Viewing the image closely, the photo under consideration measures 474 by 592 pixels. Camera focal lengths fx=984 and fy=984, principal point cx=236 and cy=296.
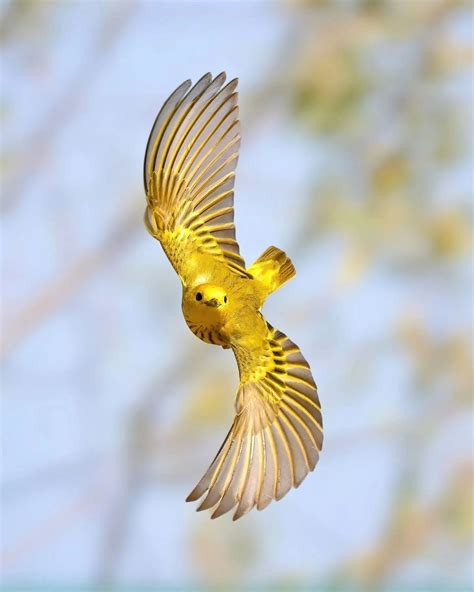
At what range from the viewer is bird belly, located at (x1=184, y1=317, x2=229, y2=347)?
565 mm

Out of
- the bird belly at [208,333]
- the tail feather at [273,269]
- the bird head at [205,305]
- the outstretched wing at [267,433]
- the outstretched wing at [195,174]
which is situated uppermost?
the outstretched wing at [195,174]

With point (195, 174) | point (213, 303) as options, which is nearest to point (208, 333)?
point (213, 303)

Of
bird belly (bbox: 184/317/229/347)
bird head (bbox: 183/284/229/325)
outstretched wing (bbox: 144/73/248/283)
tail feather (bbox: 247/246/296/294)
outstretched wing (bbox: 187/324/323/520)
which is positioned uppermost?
outstretched wing (bbox: 144/73/248/283)

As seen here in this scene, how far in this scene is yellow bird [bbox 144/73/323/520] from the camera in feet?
1.84

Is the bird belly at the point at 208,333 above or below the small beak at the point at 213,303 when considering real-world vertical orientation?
below

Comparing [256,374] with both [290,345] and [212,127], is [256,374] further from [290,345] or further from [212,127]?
[212,127]

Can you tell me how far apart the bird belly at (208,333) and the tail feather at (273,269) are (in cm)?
5

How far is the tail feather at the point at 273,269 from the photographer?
615mm

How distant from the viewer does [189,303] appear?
0.56 meters

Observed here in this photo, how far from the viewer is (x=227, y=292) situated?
581mm

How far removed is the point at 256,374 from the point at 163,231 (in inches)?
4.7

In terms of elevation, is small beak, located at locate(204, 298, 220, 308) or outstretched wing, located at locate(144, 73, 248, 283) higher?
outstretched wing, located at locate(144, 73, 248, 283)

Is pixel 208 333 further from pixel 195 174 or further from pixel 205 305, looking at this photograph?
pixel 195 174

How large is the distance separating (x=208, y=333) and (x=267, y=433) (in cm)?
7
